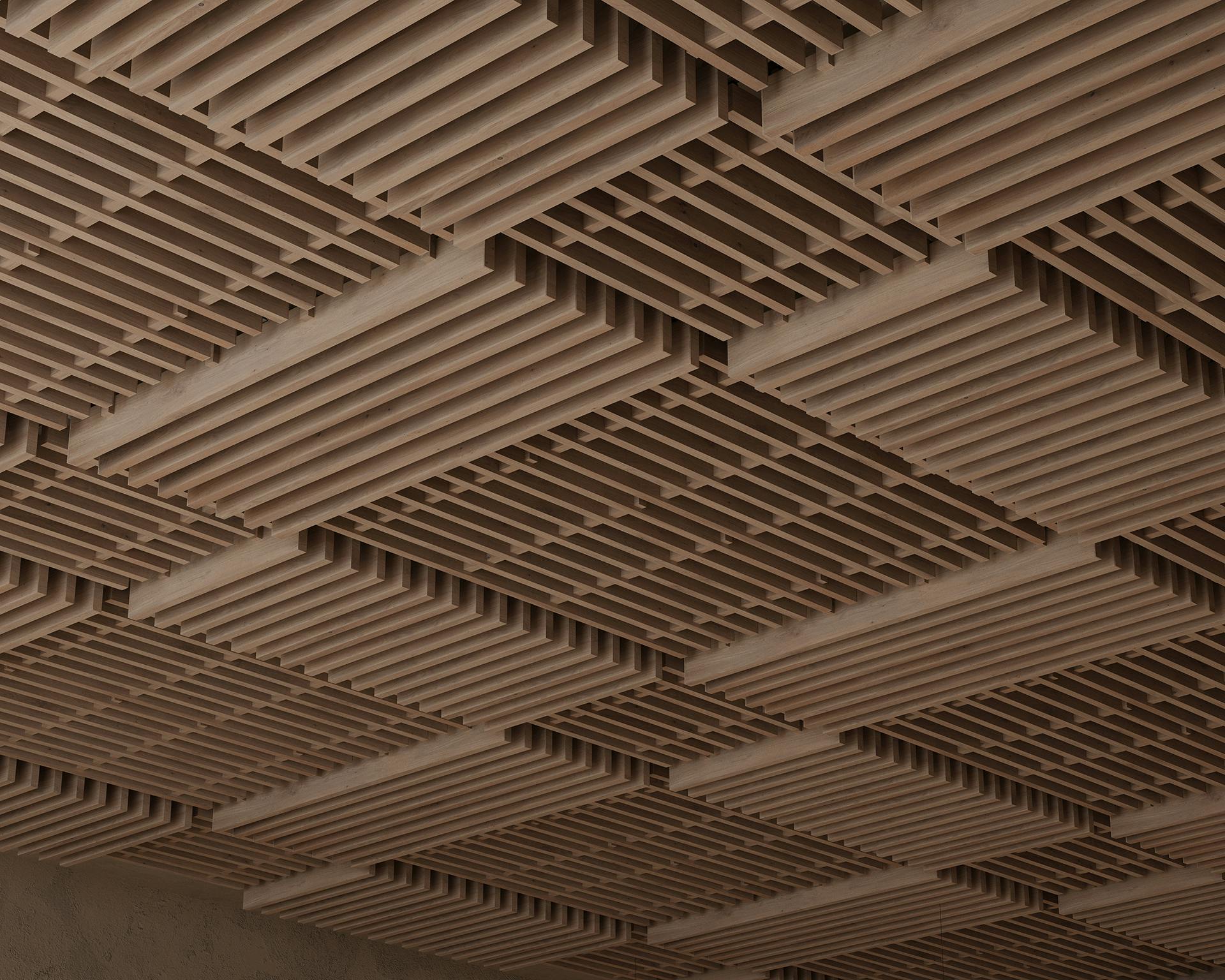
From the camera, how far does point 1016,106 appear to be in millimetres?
3715

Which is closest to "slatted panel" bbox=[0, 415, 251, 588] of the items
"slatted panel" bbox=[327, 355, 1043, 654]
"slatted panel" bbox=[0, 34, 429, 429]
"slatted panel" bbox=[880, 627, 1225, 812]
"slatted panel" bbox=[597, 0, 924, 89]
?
Answer: "slatted panel" bbox=[0, 34, 429, 429]

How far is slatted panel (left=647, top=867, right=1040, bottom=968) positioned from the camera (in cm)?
884

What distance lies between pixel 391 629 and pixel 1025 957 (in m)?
5.49

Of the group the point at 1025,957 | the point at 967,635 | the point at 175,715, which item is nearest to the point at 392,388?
the point at 967,635

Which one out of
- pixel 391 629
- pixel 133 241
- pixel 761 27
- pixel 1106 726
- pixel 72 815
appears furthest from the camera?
pixel 72 815

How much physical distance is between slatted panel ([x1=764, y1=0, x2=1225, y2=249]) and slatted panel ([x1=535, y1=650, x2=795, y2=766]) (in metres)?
2.98

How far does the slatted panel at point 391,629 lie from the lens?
584 centimetres

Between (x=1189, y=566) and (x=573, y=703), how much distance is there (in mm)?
2338

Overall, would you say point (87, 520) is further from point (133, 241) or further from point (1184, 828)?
point (1184, 828)

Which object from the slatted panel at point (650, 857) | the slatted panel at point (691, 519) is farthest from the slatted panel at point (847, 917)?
the slatted panel at point (691, 519)

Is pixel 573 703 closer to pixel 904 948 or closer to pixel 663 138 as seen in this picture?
pixel 663 138

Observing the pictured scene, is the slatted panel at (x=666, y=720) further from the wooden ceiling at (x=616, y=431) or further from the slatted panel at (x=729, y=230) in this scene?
the slatted panel at (x=729, y=230)

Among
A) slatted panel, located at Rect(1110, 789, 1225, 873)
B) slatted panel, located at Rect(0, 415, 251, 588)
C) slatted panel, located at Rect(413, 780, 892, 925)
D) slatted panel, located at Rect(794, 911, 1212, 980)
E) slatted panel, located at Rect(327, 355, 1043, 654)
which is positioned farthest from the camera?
slatted panel, located at Rect(794, 911, 1212, 980)

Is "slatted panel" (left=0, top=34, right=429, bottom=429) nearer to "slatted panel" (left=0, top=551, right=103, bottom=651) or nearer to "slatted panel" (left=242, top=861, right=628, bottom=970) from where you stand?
"slatted panel" (left=0, top=551, right=103, bottom=651)
